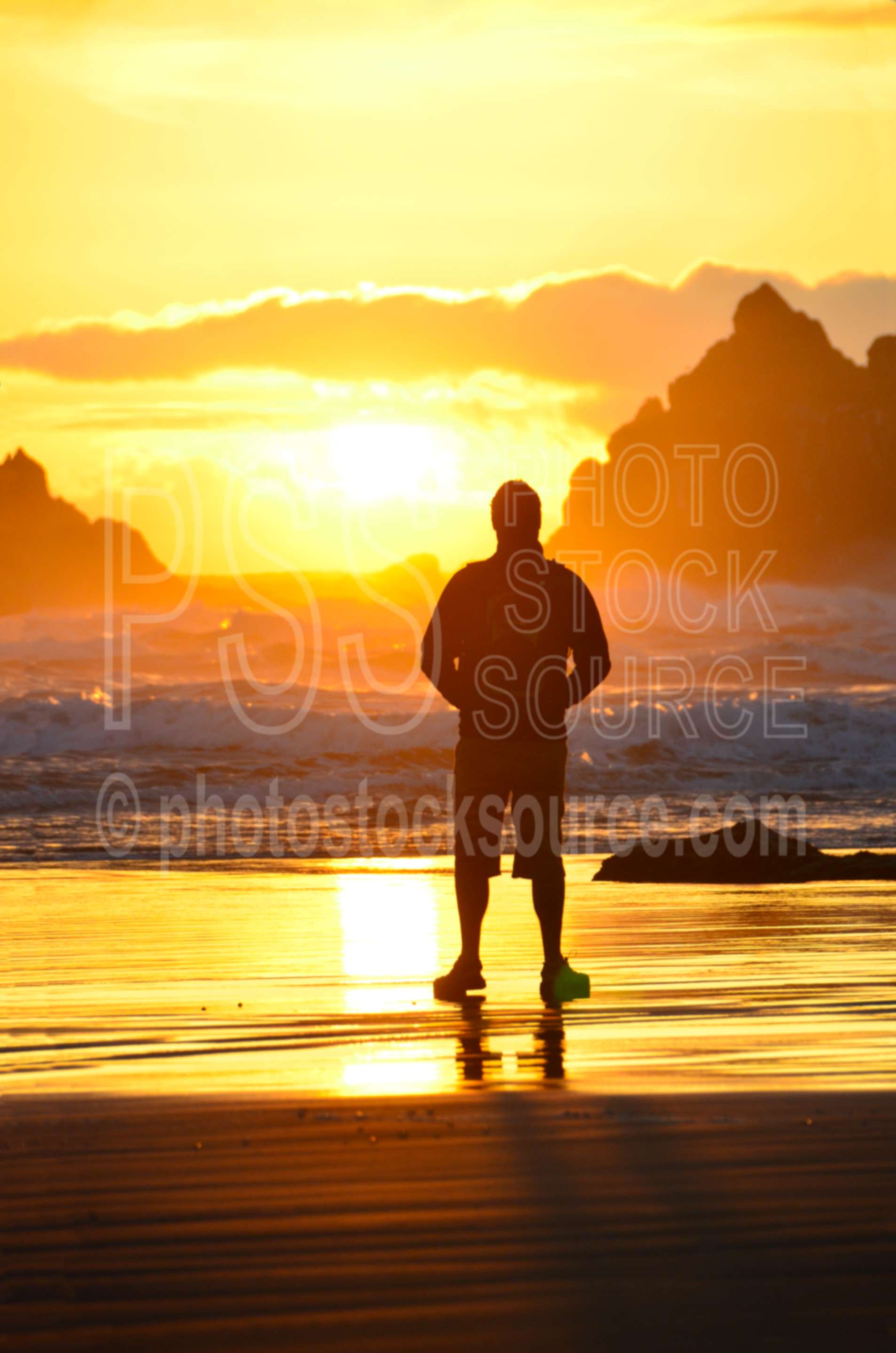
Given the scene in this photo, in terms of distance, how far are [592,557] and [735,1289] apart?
12457 cm

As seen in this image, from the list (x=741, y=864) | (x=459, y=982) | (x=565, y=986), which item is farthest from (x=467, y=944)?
(x=741, y=864)

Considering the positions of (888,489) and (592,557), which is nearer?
(888,489)

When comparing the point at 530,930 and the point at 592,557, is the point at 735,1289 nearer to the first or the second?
the point at 530,930

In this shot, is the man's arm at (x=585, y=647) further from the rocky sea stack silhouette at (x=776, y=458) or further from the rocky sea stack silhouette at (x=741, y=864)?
the rocky sea stack silhouette at (x=776, y=458)

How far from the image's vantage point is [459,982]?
5.87m

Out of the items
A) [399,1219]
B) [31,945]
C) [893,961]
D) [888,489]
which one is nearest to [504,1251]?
[399,1219]

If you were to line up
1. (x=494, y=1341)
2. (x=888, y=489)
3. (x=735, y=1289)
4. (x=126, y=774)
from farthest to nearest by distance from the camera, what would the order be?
(x=888, y=489) → (x=126, y=774) → (x=735, y=1289) → (x=494, y=1341)

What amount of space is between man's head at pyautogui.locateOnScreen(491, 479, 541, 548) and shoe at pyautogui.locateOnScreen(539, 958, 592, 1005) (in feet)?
4.90

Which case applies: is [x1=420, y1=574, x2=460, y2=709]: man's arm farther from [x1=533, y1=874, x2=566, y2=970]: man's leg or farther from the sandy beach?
the sandy beach

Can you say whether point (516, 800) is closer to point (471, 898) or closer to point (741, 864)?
point (471, 898)

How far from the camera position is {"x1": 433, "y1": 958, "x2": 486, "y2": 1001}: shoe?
584 cm

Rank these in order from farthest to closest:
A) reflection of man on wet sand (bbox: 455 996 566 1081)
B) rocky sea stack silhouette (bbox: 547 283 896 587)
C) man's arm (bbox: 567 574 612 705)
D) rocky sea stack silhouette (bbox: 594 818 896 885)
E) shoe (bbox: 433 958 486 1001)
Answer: rocky sea stack silhouette (bbox: 547 283 896 587) → rocky sea stack silhouette (bbox: 594 818 896 885) → man's arm (bbox: 567 574 612 705) → shoe (bbox: 433 958 486 1001) → reflection of man on wet sand (bbox: 455 996 566 1081)

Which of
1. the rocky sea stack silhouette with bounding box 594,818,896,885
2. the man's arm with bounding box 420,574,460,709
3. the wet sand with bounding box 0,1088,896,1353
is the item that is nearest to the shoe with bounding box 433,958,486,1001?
the man's arm with bounding box 420,574,460,709

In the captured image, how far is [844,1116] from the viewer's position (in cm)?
371
